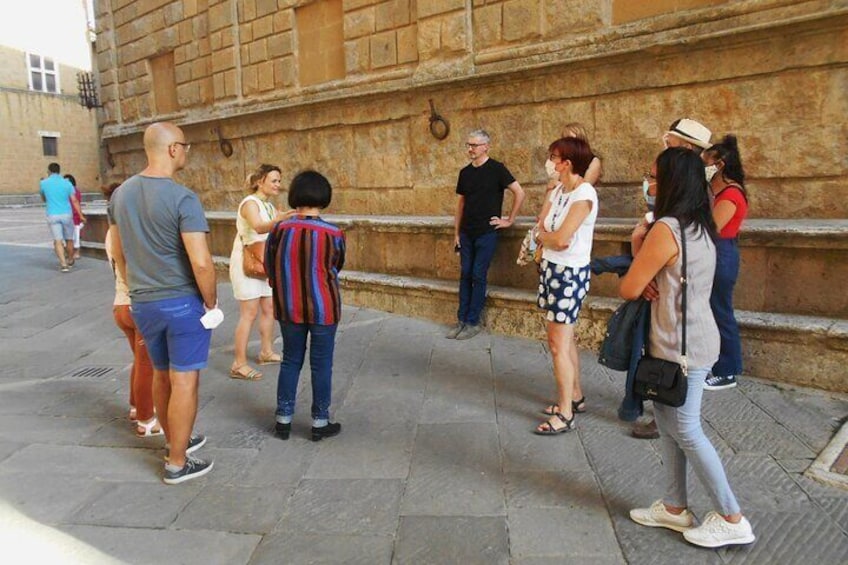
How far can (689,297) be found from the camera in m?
2.55

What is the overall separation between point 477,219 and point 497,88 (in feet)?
6.96

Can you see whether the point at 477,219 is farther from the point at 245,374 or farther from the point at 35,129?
the point at 35,129

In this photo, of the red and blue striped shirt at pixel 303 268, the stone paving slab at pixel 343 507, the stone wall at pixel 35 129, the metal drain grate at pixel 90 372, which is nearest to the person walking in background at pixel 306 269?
the red and blue striped shirt at pixel 303 268

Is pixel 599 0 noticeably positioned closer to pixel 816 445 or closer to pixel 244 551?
pixel 816 445

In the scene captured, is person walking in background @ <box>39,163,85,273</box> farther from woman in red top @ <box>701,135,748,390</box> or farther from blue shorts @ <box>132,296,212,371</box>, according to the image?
woman in red top @ <box>701,135,748,390</box>

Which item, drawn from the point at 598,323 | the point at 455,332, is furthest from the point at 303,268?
the point at 598,323

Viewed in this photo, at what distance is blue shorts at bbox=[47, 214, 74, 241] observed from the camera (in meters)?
10.8

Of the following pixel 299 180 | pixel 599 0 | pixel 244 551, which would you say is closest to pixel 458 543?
pixel 244 551

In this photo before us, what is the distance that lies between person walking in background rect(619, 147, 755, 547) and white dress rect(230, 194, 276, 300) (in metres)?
3.22

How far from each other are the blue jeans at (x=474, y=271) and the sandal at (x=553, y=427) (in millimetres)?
2260

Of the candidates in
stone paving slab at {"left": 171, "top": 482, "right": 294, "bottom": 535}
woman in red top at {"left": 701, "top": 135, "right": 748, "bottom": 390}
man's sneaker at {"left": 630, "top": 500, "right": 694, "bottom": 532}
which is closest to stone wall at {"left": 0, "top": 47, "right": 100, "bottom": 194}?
stone paving slab at {"left": 171, "top": 482, "right": 294, "bottom": 535}

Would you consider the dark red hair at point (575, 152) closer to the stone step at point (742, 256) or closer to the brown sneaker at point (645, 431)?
the brown sneaker at point (645, 431)

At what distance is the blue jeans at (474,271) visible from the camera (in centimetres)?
593

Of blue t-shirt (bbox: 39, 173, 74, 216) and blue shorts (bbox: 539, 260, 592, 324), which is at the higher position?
blue t-shirt (bbox: 39, 173, 74, 216)
